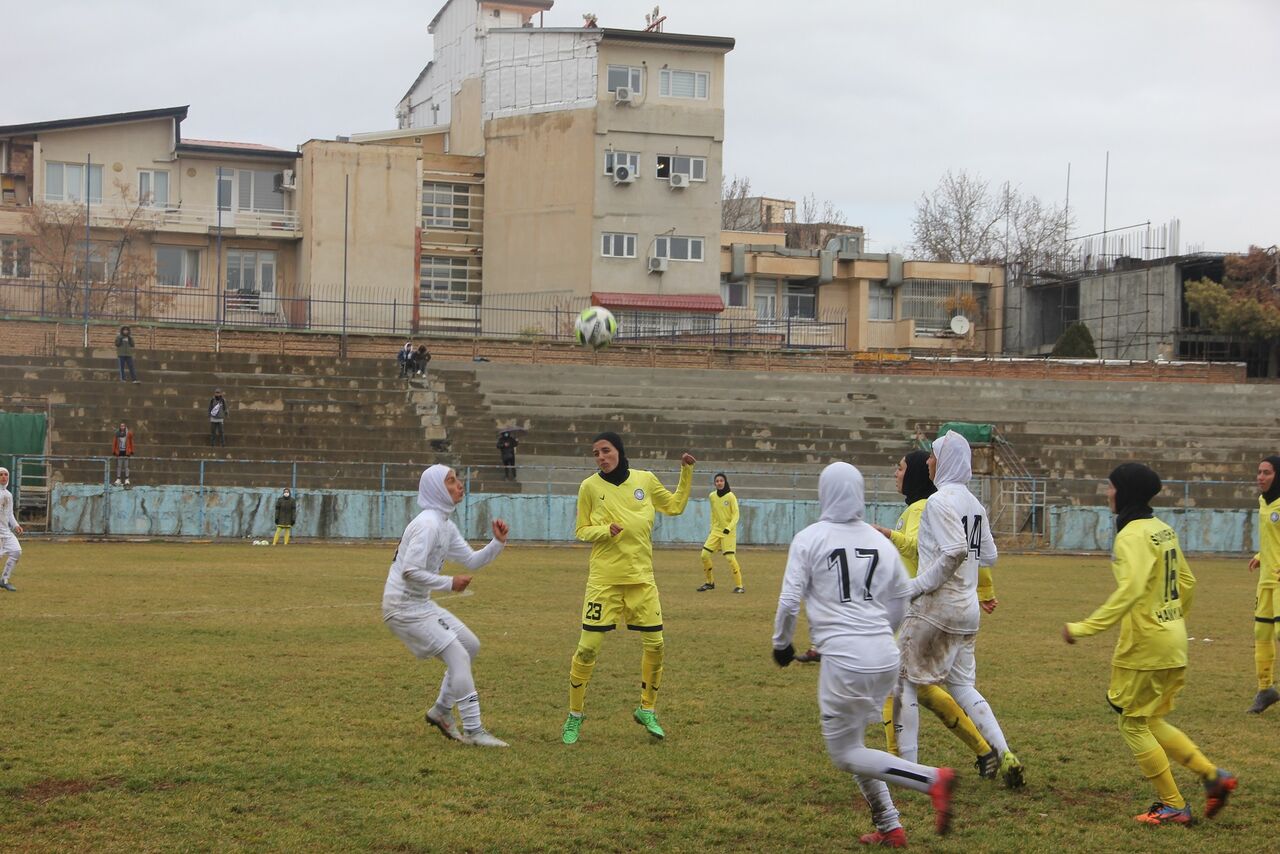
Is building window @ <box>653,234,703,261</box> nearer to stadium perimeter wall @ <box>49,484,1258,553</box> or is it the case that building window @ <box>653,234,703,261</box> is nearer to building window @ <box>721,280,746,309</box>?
building window @ <box>721,280,746,309</box>

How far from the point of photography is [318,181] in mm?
53312

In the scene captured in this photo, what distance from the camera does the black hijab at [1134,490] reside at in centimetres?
773

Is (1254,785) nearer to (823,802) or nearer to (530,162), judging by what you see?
(823,802)

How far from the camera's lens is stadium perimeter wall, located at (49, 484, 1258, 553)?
31250 mm

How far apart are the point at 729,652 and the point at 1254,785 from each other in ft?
21.0

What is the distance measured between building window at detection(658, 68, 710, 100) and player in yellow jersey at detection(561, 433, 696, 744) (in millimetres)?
47438

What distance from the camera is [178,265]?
55219mm

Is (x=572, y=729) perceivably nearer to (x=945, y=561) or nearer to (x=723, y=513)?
(x=945, y=561)

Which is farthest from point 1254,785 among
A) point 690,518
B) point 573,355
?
point 573,355

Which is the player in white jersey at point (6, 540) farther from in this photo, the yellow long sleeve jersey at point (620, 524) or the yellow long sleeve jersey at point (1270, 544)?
the yellow long sleeve jersey at point (1270, 544)

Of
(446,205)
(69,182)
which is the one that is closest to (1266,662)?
(446,205)

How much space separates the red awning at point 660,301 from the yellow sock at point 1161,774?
151 feet

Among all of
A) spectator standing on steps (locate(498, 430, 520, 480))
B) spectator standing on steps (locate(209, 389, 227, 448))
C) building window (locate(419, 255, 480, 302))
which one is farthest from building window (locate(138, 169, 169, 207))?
spectator standing on steps (locate(498, 430, 520, 480))

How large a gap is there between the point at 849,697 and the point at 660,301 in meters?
48.6
